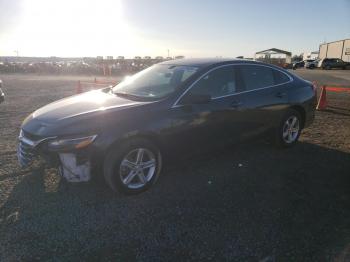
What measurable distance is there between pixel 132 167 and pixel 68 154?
77 cm

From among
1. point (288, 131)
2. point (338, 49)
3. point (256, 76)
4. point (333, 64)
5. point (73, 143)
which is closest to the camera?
point (73, 143)

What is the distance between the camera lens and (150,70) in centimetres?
543

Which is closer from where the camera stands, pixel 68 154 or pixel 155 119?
pixel 68 154

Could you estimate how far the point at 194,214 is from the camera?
12.1 ft

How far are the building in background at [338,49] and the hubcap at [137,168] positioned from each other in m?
64.0

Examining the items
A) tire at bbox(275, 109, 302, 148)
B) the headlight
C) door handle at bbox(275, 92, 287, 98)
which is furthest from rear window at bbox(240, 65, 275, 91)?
the headlight

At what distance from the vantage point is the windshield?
4555mm

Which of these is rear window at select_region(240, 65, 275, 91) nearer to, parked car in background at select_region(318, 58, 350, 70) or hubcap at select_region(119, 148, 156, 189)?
hubcap at select_region(119, 148, 156, 189)

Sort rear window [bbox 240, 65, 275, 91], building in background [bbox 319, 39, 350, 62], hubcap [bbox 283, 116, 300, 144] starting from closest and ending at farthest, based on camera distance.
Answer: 1. rear window [bbox 240, 65, 275, 91]
2. hubcap [bbox 283, 116, 300, 144]
3. building in background [bbox 319, 39, 350, 62]

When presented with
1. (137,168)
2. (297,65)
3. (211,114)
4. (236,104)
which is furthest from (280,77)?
(297,65)

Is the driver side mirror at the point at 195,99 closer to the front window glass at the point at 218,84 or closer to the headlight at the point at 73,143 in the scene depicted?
the front window glass at the point at 218,84

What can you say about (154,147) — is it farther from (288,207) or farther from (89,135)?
(288,207)

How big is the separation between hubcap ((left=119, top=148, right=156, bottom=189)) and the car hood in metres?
0.61

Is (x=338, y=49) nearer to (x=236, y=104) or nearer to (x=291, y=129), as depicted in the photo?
(x=291, y=129)
